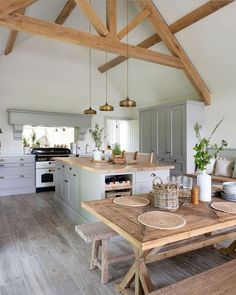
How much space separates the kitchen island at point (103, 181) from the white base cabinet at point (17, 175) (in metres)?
2.06

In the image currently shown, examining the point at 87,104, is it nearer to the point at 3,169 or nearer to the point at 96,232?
the point at 3,169

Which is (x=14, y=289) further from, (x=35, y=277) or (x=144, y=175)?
(x=144, y=175)

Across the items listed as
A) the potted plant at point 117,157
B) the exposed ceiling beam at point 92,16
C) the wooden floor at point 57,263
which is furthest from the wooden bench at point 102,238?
the exposed ceiling beam at point 92,16

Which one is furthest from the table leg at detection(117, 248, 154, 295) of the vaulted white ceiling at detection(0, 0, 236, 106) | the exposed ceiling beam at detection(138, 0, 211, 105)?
the exposed ceiling beam at detection(138, 0, 211, 105)

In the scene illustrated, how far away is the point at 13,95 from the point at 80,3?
3.16m

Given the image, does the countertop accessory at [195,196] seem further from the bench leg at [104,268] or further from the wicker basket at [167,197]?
the bench leg at [104,268]

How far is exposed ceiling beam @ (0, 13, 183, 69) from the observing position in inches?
125

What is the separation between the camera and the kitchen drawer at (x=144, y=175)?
3.22 m

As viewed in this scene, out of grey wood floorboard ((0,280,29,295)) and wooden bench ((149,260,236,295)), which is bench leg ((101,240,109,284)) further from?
wooden bench ((149,260,236,295))

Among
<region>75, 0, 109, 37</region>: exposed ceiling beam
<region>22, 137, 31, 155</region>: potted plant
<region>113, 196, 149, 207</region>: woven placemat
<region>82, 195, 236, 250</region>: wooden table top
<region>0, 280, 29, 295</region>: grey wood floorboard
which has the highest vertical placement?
<region>75, 0, 109, 37</region>: exposed ceiling beam

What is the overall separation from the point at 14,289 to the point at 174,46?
4834 millimetres

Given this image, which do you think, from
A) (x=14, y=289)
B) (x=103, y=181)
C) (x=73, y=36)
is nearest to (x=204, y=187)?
(x=103, y=181)

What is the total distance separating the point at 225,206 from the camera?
5.88 ft

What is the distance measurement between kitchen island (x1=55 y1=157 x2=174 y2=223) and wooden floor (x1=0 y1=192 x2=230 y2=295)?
0.36m
